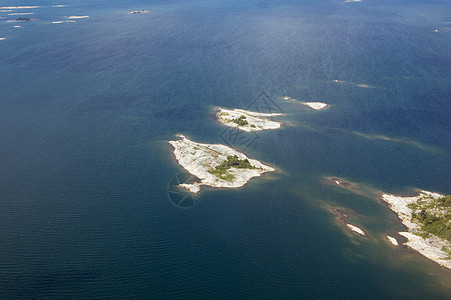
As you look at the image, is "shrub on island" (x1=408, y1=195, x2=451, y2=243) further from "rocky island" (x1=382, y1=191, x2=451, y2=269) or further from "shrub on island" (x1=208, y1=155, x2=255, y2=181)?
"shrub on island" (x1=208, y1=155, x2=255, y2=181)

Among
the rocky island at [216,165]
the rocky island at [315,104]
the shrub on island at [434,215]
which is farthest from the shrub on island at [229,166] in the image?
the rocky island at [315,104]

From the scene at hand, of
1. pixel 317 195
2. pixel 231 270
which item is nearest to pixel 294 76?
pixel 317 195

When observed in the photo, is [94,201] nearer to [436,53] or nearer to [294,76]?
[294,76]

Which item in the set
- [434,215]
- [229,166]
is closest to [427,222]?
[434,215]

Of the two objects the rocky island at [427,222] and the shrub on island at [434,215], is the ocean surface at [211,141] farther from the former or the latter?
the shrub on island at [434,215]

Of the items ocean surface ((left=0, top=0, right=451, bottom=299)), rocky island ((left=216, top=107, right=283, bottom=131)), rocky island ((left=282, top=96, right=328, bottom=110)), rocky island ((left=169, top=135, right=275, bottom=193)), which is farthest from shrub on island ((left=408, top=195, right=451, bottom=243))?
rocky island ((left=282, top=96, right=328, bottom=110))
